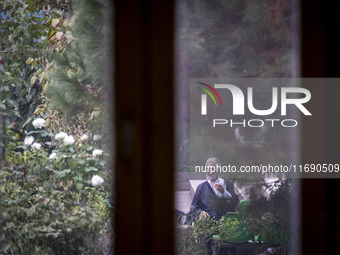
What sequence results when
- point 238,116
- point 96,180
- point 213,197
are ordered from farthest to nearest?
point 96,180 → point 213,197 → point 238,116

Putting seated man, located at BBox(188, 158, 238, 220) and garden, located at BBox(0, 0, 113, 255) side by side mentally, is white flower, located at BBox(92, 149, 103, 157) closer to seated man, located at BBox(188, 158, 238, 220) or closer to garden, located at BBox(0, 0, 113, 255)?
garden, located at BBox(0, 0, 113, 255)

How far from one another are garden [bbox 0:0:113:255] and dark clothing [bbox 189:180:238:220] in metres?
0.41

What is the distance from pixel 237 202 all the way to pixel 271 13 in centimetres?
74

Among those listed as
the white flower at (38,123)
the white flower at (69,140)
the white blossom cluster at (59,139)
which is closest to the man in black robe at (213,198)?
the white blossom cluster at (59,139)

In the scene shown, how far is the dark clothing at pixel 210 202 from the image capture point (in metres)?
1.73

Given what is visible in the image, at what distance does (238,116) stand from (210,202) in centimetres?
39

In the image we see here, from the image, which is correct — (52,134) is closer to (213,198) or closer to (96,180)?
(96,180)

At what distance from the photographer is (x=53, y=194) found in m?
1.96

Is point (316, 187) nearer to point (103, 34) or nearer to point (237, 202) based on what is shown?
point (237, 202)

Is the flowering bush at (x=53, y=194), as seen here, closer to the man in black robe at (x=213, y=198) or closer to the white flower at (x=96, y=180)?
the white flower at (x=96, y=180)

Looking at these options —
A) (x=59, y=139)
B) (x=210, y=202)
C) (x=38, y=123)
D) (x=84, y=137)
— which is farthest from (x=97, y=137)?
(x=210, y=202)

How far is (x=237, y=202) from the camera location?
5.60 feet

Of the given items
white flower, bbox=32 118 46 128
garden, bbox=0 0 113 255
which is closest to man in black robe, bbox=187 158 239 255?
garden, bbox=0 0 113 255

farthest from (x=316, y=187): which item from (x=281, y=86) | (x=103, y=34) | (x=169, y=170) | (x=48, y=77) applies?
(x=48, y=77)
